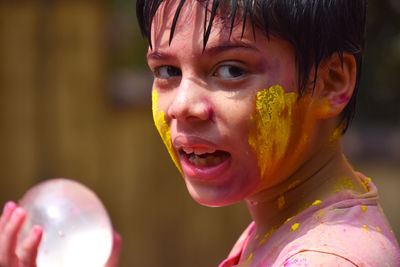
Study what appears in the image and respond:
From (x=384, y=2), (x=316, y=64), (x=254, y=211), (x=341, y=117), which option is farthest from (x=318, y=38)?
(x=384, y=2)

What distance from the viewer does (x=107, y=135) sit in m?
5.50

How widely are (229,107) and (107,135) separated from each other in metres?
3.97

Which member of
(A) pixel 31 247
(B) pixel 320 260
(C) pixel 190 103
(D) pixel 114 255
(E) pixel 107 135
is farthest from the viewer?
(E) pixel 107 135

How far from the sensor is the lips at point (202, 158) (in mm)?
1663

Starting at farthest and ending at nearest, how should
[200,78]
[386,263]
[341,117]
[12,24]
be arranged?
[12,24]
[341,117]
[200,78]
[386,263]

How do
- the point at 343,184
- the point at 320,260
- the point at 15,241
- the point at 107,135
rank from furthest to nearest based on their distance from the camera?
the point at 107,135, the point at 15,241, the point at 343,184, the point at 320,260

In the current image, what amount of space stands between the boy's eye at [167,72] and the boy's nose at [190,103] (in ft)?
0.28

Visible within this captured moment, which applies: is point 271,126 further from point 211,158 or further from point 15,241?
point 15,241

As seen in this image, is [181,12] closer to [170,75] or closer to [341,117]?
[170,75]

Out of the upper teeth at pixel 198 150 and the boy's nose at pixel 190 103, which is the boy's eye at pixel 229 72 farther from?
the upper teeth at pixel 198 150

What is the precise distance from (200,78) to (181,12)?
178 mm

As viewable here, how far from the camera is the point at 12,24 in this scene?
17.4 feet

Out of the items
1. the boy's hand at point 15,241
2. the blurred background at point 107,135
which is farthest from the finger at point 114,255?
the blurred background at point 107,135

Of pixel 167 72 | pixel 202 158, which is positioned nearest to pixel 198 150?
A: pixel 202 158
